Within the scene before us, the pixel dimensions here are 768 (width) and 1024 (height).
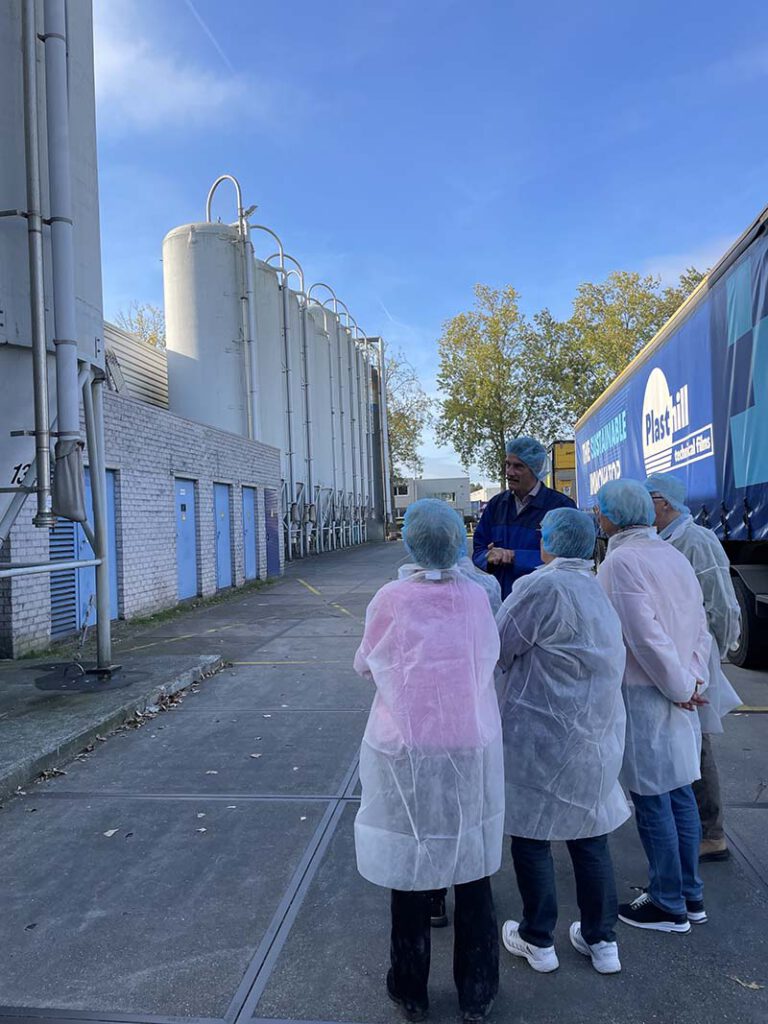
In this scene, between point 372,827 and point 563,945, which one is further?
point 563,945

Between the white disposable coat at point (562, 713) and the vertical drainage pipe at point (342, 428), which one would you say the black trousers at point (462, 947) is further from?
the vertical drainage pipe at point (342, 428)

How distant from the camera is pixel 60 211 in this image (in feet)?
18.2

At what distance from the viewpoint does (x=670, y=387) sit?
8.31m

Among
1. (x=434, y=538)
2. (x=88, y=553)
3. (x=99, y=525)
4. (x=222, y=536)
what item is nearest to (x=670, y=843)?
(x=434, y=538)

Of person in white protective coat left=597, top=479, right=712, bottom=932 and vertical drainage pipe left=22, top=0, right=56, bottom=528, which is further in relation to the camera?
vertical drainage pipe left=22, top=0, right=56, bottom=528

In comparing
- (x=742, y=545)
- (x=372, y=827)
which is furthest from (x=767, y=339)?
(x=372, y=827)

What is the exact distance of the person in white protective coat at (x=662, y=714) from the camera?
8.97 feet

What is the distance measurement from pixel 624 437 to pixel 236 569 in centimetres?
882

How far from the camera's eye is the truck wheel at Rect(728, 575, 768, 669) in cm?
679

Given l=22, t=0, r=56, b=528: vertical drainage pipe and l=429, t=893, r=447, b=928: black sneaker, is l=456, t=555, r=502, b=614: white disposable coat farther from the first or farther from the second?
l=22, t=0, r=56, b=528: vertical drainage pipe

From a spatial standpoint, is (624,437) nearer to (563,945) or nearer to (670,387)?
(670,387)

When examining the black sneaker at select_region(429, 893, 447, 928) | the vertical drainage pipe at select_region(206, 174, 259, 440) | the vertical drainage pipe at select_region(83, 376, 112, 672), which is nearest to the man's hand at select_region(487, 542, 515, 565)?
the black sneaker at select_region(429, 893, 447, 928)

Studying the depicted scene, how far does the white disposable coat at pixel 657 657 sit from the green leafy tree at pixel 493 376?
36921 mm

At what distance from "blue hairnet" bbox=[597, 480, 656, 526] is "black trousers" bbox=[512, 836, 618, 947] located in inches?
48.9
